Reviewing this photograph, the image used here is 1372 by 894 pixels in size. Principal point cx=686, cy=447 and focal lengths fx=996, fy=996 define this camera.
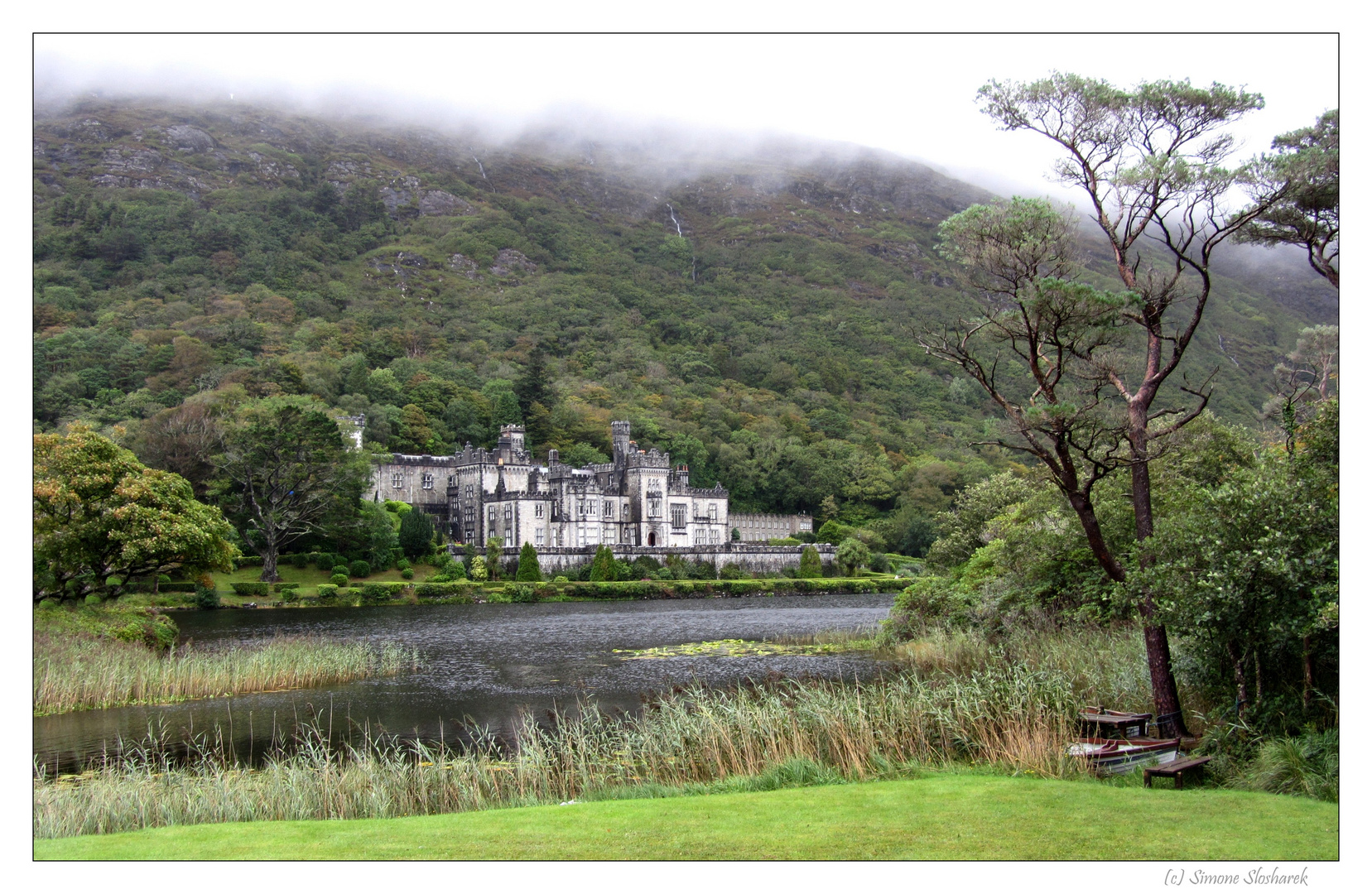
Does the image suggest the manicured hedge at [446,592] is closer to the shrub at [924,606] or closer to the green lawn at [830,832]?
the shrub at [924,606]

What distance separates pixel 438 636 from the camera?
3712cm

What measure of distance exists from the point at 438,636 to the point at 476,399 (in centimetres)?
6911

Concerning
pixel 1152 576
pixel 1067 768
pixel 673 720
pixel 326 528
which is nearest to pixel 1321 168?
pixel 1152 576

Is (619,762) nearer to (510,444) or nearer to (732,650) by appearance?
(732,650)

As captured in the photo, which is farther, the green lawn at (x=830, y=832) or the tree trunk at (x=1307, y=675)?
the tree trunk at (x=1307, y=675)

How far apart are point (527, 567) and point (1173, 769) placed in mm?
55026

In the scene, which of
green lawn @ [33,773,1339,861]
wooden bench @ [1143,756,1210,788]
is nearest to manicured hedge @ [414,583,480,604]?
green lawn @ [33,773,1339,861]

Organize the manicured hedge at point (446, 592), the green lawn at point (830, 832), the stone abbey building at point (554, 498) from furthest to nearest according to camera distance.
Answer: the stone abbey building at point (554, 498) → the manicured hedge at point (446, 592) → the green lawn at point (830, 832)

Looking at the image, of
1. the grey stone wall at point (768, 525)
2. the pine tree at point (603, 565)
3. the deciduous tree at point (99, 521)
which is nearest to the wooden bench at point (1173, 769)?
the deciduous tree at point (99, 521)

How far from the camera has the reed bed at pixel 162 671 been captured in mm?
20469

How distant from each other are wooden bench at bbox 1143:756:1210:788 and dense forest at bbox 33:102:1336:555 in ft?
133

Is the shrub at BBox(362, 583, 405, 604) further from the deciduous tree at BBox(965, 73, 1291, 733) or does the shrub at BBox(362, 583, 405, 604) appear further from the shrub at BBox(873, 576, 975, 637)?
the deciduous tree at BBox(965, 73, 1291, 733)

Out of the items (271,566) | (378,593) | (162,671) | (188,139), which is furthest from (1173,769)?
(188,139)

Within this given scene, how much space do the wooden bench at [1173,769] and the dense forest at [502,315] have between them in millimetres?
40551
